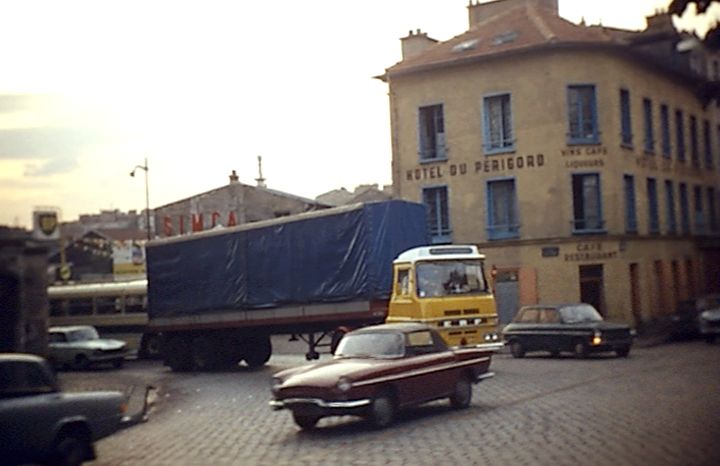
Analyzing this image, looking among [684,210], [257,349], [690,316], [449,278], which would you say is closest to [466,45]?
[684,210]

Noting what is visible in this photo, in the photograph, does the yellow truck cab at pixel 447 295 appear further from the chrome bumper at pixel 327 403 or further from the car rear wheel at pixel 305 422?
the chrome bumper at pixel 327 403

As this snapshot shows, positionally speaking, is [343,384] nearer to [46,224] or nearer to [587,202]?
[46,224]

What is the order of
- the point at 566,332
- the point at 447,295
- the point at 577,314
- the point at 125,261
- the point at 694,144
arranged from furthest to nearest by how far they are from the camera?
the point at 125,261
the point at 694,144
the point at 577,314
the point at 566,332
the point at 447,295

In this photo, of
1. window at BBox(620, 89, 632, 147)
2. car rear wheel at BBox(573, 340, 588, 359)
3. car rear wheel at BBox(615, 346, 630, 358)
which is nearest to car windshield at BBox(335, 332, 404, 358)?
car rear wheel at BBox(573, 340, 588, 359)

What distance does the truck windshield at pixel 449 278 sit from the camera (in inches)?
894

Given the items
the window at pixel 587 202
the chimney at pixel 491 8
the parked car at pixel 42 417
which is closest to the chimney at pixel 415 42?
A: the chimney at pixel 491 8

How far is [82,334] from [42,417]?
79.5ft

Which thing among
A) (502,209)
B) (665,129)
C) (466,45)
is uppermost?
(466,45)

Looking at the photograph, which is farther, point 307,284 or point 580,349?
point 580,349

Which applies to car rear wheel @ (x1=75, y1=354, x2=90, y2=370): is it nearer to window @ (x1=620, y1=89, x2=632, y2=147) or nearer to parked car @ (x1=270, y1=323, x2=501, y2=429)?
parked car @ (x1=270, y1=323, x2=501, y2=429)

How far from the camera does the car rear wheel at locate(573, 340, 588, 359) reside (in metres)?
27.7

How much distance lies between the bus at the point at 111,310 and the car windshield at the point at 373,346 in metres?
21.9

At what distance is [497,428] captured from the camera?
48.9 feet

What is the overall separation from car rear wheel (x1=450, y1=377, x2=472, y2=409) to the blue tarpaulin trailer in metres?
7.24
